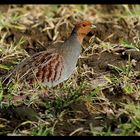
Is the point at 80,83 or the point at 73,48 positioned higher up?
the point at 73,48

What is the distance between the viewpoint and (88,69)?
269 inches

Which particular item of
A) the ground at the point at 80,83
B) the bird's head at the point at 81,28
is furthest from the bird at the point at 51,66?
the ground at the point at 80,83

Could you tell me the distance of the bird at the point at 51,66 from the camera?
251 inches

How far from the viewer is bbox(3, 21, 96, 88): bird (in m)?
6.37

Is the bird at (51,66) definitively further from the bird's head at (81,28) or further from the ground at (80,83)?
the ground at (80,83)

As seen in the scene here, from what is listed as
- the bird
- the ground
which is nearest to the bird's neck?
the bird

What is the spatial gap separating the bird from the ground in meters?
0.11

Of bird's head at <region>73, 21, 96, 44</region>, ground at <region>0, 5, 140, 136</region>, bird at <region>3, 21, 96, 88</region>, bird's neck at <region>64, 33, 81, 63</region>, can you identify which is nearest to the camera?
ground at <region>0, 5, 140, 136</region>

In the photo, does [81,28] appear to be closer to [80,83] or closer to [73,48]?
[73,48]

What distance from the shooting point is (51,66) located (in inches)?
255

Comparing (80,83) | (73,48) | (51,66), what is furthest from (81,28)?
(80,83)

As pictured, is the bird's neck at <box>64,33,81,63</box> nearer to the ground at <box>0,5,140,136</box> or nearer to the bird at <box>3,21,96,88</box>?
the bird at <box>3,21,96,88</box>

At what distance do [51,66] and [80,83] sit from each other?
1.17ft

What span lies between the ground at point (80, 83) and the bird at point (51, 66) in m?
0.11
